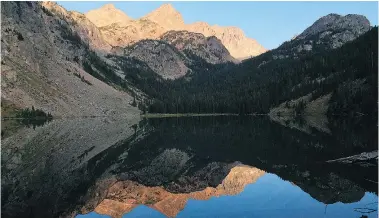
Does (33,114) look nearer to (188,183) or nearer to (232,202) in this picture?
(188,183)

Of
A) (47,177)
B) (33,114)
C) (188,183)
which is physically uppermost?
(47,177)

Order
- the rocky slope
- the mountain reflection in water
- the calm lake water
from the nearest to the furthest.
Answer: the mountain reflection in water
the rocky slope
the calm lake water

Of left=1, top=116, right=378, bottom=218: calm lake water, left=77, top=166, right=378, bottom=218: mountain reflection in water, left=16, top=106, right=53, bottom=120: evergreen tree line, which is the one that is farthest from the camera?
left=16, top=106, right=53, bottom=120: evergreen tree line

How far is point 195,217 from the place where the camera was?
90.1ft

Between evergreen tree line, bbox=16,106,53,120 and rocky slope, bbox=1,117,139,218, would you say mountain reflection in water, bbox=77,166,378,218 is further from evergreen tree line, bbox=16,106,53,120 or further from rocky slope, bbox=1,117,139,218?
evergreen tree line, bbox=16,106,53,120

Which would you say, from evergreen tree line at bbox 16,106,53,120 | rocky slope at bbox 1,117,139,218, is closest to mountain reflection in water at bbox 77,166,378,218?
rocky slope at bbox 1,117,139,218

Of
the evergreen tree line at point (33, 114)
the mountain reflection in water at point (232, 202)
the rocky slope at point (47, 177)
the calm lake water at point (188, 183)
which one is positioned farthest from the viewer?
the evergreen tree line at point (33, 114)

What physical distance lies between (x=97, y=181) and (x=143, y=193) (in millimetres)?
6143

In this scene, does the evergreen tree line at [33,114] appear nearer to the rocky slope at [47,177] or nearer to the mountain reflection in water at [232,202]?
the rocky slope at [47,177]

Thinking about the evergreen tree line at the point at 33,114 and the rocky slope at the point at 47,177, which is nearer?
the rocky slope at the point at 47,177

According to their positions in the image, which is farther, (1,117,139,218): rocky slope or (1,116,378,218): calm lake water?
(1,116,378,218): calm lake water

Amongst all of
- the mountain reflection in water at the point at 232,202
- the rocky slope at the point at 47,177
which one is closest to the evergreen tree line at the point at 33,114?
the rocky slope at the point at 47,177

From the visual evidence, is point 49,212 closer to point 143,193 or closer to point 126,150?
point 143,193

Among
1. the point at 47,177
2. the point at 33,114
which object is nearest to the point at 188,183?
the point at 47,177
